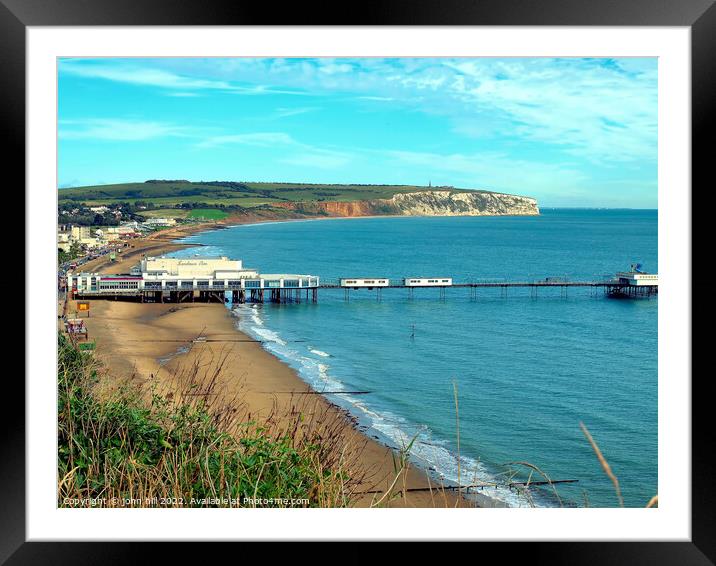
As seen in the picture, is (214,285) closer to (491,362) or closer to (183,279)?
(183,279)

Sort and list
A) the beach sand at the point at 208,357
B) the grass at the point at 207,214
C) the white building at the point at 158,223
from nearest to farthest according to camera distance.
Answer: the beach sand at the point at 208,357
the white building at the point at 158,223
the grass at the point at 207,214

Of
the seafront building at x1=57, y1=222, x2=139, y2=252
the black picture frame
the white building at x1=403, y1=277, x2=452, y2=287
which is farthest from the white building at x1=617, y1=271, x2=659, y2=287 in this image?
the black picture frame

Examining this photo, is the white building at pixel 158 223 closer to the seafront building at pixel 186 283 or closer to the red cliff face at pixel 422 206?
the seafront building at pixel 186 283

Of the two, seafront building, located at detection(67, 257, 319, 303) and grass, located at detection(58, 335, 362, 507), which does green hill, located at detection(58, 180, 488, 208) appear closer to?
seafront building, located at detection(67, 257, 319, 303)

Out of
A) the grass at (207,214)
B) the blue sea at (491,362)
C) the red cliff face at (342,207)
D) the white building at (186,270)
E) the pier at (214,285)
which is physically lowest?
the blue sea at (491,362)
